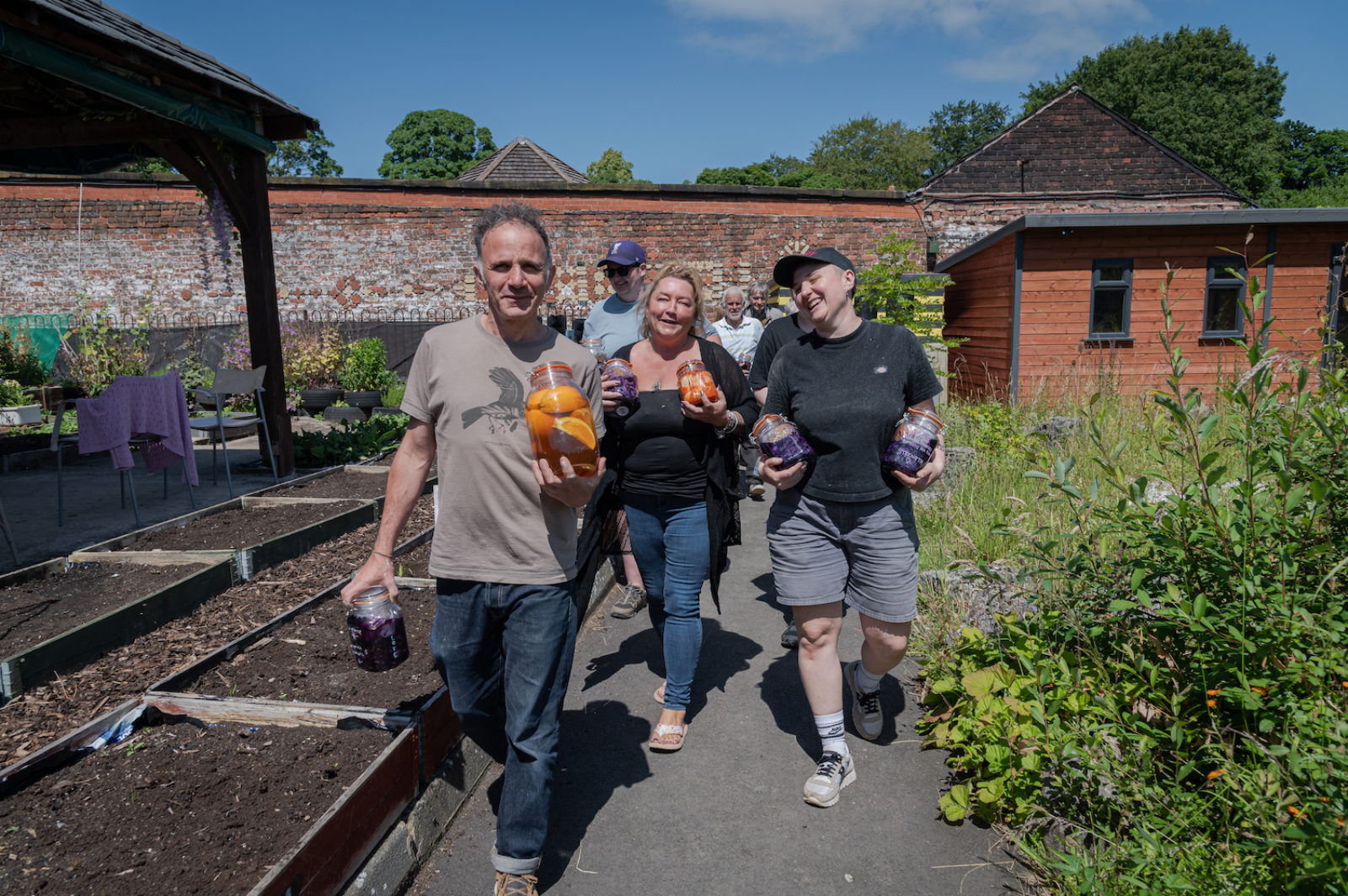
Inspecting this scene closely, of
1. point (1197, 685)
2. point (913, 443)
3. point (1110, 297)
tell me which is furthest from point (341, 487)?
point (1110, 297)

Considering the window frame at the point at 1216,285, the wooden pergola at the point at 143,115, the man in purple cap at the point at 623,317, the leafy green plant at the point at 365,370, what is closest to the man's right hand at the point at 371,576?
the man in purple cap at the point at 623,317

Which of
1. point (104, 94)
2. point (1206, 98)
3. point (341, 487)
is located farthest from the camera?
point (1206, 98)

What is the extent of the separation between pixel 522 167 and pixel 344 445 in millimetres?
23314

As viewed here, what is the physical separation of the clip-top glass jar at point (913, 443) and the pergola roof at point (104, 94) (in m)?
6.52

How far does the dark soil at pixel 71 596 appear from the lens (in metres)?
4.16

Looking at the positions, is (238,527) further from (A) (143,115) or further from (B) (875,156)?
(B) (875,156)

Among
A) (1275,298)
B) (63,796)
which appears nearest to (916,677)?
(63,796)

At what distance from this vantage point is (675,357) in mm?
3633

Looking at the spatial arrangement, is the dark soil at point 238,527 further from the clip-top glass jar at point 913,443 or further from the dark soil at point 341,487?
the clip-top glass jar at point 913,443

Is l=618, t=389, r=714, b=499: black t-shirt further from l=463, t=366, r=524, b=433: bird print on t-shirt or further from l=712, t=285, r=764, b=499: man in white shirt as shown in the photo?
l=712, t=285, r=764, b=499: man in white shirt

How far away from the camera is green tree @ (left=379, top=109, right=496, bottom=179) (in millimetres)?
62281

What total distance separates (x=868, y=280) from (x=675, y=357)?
7935 millimetres

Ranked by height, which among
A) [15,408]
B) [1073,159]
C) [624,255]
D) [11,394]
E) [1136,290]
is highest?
[1073,159]

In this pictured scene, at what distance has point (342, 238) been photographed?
18.1m
